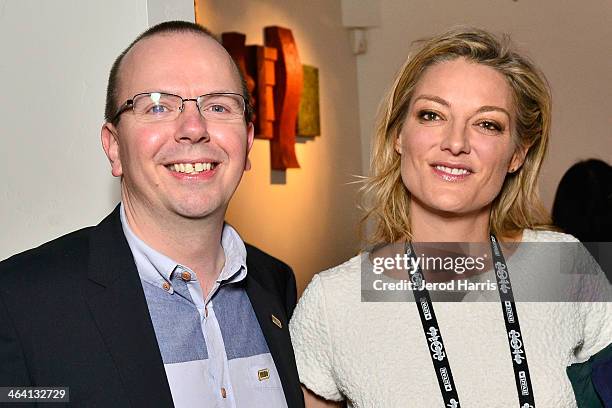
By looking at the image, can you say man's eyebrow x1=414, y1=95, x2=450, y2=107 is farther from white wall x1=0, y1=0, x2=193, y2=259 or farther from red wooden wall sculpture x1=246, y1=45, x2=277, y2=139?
red wooden wall sculpture x1=246, y1=45, x2=277, y2=139

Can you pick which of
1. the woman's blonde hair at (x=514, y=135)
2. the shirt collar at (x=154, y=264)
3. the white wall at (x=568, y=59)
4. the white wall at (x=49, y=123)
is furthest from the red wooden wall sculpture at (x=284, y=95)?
the shirt collar at (x=154, y=264)

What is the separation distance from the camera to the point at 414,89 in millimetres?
2248

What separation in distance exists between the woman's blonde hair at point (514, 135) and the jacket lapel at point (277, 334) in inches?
14.8

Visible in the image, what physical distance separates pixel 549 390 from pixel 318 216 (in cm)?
422

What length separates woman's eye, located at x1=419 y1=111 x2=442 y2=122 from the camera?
2.15 m

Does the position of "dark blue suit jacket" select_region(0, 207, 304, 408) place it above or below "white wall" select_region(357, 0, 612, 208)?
below

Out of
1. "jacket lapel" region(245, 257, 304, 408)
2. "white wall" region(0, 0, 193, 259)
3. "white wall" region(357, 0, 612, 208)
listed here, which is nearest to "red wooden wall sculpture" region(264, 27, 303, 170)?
"white wall" region(357, 0, 612, 208)

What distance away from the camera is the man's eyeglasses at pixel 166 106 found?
1862mm

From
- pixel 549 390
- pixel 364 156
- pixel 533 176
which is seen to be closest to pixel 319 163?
pixel 364 156

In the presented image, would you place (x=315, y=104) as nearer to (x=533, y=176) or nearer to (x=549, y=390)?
(x=533, y=176)

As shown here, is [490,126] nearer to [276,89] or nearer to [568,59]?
[276,89]

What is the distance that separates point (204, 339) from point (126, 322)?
0.62 feet

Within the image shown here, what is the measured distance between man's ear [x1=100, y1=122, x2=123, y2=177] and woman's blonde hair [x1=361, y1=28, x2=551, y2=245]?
71 centimetres

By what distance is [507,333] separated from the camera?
210cm
